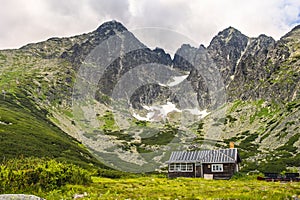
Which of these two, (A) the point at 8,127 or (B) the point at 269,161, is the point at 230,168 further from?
(A) the point at 8,127

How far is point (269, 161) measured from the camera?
91625mm

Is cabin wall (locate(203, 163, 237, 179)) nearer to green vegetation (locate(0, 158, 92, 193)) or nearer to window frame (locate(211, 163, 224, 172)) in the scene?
Result: window frame (locate(211, 163, 224, 172))

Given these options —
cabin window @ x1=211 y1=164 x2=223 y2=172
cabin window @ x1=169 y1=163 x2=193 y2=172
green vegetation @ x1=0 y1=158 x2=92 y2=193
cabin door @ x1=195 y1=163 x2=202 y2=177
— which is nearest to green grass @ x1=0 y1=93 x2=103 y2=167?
cabin window @ x1=169 y1=163 x2=193 y2=172

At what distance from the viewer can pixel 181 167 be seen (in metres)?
62.3

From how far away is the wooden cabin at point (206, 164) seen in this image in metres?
58.8

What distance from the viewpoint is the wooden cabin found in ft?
193

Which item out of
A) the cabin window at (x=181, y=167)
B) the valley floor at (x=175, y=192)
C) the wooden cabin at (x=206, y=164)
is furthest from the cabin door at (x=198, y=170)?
the valley floor at (x=175, y=192)

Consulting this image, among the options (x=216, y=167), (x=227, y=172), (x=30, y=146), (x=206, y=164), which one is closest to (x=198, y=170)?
(x=206, y=164)

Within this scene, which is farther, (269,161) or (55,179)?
(269,161)

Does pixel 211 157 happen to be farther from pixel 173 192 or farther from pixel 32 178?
pixel 32 178

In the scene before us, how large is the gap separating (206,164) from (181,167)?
521cm

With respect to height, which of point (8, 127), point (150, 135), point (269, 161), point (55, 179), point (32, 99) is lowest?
point (55, 179)

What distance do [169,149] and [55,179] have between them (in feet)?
390

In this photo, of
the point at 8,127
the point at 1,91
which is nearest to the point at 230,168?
the point at 8,127
